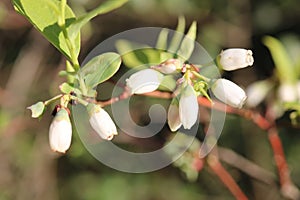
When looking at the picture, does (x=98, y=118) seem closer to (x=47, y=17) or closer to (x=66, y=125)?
(x=66, y=125)

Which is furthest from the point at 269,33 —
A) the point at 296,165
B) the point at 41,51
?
the point at 41,51

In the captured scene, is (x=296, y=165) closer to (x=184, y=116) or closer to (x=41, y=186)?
(x=41, y=186)

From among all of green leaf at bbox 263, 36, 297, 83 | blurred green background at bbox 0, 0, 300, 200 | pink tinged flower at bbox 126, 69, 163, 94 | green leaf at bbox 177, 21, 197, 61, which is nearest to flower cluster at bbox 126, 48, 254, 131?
pink tinged flower at bbox 126, 69, 163, 94

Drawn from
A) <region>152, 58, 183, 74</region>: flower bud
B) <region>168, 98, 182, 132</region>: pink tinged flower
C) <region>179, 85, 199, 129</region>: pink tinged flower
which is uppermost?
<region>152, 58, 183, 74</region>: flower bud

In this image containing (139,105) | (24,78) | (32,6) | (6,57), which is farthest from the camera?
(6,57)

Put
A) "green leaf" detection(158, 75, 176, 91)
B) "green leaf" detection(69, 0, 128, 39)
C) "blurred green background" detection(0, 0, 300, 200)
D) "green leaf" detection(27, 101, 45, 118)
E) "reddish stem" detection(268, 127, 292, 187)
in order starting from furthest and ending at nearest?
1. "blurred green background" detection(0, 0, 300, 200)
2. "reddish stem" detection(268, 127, 292, 187)
3. "green leaf" detection(158, 75, 176, 91)
4. "green leaf" detection(27, 101, 45, 118)
5. "green leaf" detection(69, 0, 128, 39)

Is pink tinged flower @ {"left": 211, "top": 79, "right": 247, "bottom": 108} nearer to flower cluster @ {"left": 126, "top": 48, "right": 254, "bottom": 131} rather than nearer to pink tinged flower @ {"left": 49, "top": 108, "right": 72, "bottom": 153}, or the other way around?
flower cluster @ {"left": 126, "top": 48, "right": 254, "bottom": 131}
